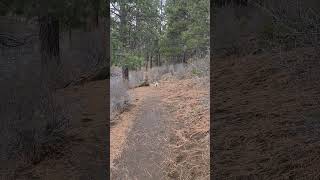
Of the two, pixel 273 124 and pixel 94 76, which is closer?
pixel 273 124

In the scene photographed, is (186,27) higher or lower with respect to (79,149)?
higher

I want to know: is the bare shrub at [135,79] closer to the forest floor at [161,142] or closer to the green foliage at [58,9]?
the forest floor at [161,142]

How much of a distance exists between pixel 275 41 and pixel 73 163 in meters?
3.75

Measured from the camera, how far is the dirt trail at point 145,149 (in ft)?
23.0

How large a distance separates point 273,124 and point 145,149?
3344 millimetres

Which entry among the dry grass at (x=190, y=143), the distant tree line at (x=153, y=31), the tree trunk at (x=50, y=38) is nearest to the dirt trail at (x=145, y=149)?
the dry grass at (x=190, y=143)

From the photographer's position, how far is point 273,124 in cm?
561

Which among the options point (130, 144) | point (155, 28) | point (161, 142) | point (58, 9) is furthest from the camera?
point (155, 28)

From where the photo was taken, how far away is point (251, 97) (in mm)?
7074

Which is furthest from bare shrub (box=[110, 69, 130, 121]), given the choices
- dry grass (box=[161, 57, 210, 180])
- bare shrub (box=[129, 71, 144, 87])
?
bare shrub (box=[129, 71, 144, 87])

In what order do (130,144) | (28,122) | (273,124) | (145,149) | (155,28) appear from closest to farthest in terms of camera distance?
1. (273,124)
2. (28,122)
3. (145,149)
4. (130,144)
5. (155,28)

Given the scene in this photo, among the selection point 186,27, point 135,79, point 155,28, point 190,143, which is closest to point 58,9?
point 190,143

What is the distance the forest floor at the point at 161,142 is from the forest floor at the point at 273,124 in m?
0.58

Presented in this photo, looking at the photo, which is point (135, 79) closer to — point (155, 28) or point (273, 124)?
point (155, 28)
